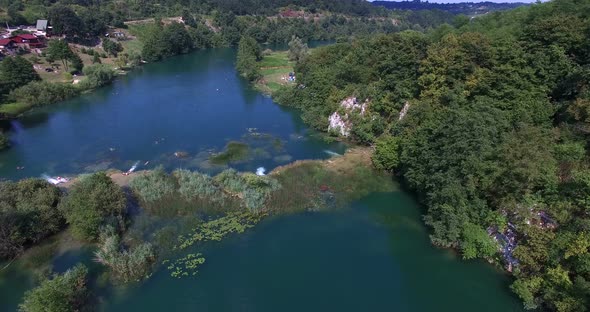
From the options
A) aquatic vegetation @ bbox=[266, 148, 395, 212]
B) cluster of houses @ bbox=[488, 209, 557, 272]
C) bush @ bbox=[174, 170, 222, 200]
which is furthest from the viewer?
aquatic vegetation @ bbox=[266, 148, 395, 212]

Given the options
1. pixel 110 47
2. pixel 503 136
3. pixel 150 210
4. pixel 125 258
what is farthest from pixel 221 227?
pixel 110 47

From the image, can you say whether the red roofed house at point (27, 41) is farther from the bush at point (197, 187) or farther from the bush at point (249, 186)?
the bush at point (249, 186)

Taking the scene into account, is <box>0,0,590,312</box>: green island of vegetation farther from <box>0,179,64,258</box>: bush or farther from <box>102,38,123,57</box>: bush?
<box>102,38,123,57</box>: bush

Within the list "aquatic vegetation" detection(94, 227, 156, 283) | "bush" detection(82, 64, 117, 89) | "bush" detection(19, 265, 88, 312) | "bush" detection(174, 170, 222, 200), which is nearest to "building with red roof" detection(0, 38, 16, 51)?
"bush" detection(82, 64, 117, 89)

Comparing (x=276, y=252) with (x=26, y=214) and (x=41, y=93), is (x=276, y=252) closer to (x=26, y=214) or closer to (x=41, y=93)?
(x=26, y=214)

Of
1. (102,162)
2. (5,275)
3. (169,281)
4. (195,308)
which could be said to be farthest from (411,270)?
(102,162)

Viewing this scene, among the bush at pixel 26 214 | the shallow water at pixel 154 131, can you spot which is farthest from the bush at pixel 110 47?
the bush at pixel 26 214

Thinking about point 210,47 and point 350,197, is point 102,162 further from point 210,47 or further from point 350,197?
point 210,47
